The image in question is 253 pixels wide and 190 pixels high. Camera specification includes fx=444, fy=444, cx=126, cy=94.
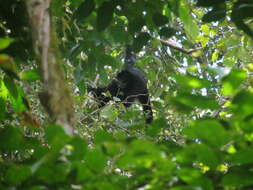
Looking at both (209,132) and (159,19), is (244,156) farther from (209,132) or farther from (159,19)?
(159,19)

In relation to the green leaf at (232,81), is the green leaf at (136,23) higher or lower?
higher

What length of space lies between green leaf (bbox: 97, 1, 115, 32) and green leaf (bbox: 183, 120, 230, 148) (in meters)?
0.79

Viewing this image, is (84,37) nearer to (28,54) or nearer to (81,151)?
(28,54)

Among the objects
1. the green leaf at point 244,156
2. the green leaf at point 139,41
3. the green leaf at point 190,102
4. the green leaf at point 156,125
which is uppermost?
the green leaf at point 139,41

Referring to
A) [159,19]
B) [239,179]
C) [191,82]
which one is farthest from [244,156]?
[159,19]

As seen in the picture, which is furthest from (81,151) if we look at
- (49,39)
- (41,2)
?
(41,2)

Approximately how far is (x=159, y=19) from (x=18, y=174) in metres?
0.96

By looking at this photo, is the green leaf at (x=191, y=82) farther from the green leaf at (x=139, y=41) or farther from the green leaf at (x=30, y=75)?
the green leaf at (x=139, y=41)

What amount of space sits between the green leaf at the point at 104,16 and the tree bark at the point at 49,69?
1.36 ft

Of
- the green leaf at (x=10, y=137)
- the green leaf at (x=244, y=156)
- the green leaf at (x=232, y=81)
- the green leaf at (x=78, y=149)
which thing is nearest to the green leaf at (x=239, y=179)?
the green leaf at (x=244, y=156)

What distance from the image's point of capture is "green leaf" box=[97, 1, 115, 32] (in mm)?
1402

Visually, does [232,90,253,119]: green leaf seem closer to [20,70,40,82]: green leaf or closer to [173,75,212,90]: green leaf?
[173,75,212,90]: green leaf

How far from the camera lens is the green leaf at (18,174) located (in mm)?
691

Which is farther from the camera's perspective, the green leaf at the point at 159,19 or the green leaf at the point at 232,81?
the green leaf at the point at 159,19
